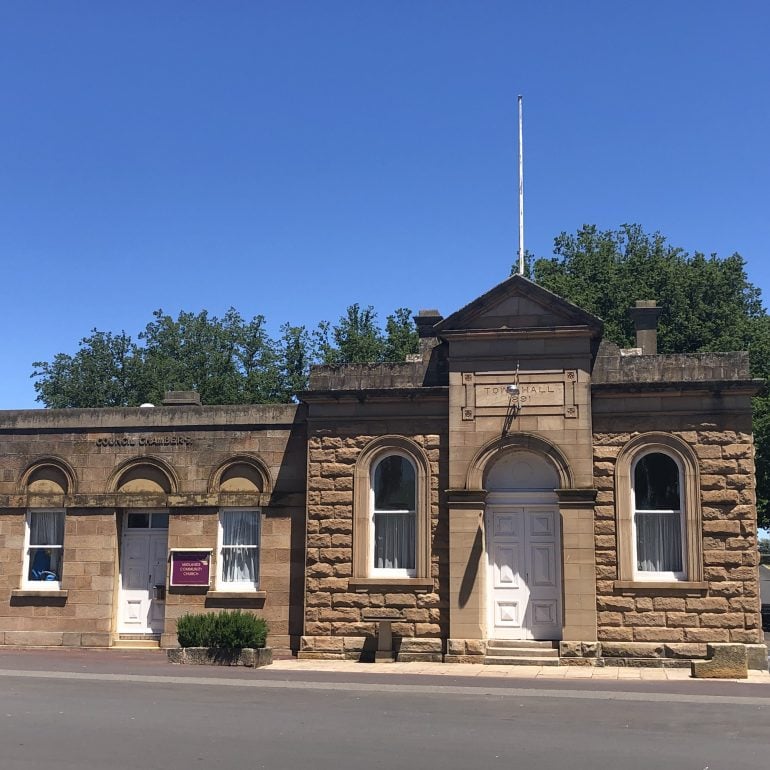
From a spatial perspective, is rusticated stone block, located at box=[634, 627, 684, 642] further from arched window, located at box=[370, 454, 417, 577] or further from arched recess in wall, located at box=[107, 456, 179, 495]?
arched recess in wall, located at box=[107, 456, 179, 495]

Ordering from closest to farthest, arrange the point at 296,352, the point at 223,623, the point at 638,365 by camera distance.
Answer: the point at 223,623 → the point at 638,365 → the point at 296,352

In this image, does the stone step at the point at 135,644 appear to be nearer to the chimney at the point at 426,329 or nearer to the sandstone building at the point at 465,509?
the sandstone building at the point at 465,509

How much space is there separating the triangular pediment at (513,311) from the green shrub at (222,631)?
20.8 ft

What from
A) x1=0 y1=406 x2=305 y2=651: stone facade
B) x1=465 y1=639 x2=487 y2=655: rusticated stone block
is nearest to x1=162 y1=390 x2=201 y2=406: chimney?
x1=0 y1=406 x2=305 y2=651: stone facade

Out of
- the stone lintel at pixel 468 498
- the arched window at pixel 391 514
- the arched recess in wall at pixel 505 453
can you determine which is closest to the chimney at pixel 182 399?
the arched window at pixel 391 514

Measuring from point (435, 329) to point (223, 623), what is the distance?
6559 mm

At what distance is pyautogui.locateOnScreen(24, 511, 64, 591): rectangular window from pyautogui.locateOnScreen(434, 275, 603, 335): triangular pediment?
29.9 feet

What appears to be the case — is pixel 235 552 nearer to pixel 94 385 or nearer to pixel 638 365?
pixel 638 365

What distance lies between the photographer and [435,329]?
19.7m

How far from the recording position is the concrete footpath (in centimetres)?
1528

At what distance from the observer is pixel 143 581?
70.9 ft

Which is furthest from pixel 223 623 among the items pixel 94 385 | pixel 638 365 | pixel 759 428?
pixel 94 385

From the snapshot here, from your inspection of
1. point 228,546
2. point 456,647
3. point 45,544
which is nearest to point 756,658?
point 456,647

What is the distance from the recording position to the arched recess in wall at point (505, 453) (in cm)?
1898
